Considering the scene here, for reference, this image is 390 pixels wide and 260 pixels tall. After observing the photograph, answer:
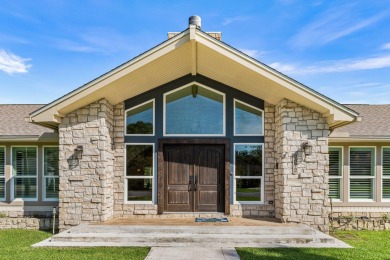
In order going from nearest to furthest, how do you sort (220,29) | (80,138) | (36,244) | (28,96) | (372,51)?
1. (36,244)
2. (80,138)
3. (220,29)
4. (372,51)
5. (28,96)

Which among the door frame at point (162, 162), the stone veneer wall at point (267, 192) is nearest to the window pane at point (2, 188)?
the door frame at point (162, 162)

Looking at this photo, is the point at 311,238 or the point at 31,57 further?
the point at 31,57

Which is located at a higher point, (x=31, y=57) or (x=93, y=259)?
(x=31, y=57)

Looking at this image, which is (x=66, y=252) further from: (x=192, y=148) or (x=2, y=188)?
(x=2, y=188)

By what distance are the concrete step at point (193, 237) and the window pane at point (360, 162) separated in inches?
141

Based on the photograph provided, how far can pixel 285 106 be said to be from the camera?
7945mm

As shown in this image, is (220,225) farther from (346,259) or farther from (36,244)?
(36,244)

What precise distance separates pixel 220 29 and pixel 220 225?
6.41 meters

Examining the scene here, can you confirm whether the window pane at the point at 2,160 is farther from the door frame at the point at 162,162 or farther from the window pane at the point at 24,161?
the door frame at the point at 162,162

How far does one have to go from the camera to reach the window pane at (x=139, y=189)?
28.7 feet

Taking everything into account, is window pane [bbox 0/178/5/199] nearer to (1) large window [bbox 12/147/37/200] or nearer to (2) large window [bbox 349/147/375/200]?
(1) large window [bbox 12/147/37/200]

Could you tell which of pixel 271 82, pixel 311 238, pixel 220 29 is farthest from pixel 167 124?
pixel 311 238

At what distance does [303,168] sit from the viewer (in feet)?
25.6

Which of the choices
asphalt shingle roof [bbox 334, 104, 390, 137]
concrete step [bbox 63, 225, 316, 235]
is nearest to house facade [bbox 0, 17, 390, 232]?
asphalt shingle roof [bbox 334, 104, 390, 137]
